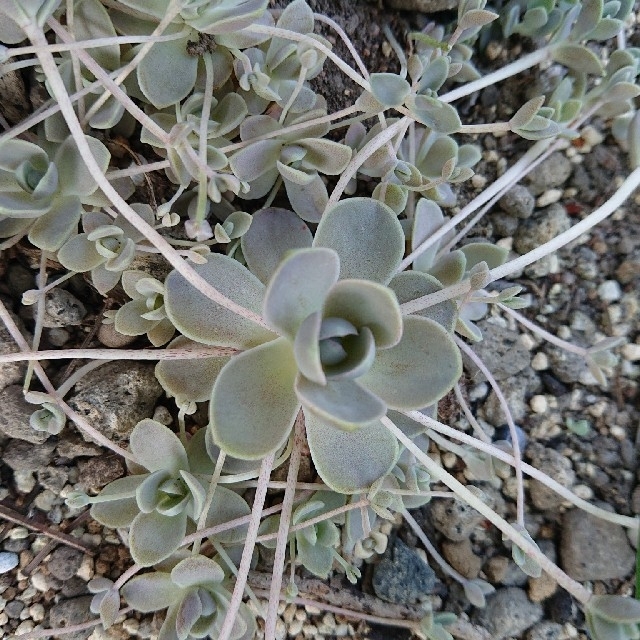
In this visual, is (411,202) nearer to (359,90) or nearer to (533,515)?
(359,90)

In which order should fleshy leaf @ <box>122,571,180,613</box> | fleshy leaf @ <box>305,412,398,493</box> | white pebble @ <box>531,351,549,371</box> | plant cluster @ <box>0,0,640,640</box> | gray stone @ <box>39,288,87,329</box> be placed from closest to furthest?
plant cluster @ <box>0,0,640,640</box>
fleshy leaf @ <box>305,412,398,493</box>
fleshy leaf @ <box>122,571,180,613</box>
gray stone @ <box>39,288,87,329</box>
white pebble @ <box>531,351,549,371</box>

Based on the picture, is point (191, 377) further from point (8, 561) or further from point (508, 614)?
point (508, 614)

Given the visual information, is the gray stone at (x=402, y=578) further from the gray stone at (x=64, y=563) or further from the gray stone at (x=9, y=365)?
the gray stone at (x=9, y=365)

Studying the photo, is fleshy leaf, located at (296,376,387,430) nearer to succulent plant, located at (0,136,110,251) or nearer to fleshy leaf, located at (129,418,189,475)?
fleshy leaf, located at (129,418,189,475)

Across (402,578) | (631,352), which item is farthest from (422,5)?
(402,578)

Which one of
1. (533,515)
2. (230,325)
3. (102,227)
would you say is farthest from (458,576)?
(102,227)

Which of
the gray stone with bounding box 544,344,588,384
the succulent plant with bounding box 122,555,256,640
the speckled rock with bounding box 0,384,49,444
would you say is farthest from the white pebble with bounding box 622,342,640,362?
the speckled rock with bounding box 0,384,49,444
